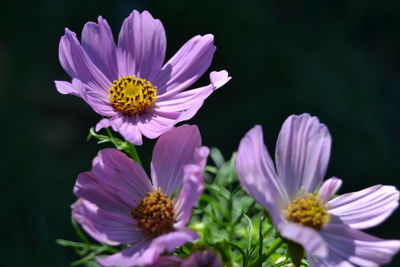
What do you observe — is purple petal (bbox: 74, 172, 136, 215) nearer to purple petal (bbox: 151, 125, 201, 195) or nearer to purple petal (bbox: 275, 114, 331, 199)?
purple petal (bbox: 151, 125, 201, 195)

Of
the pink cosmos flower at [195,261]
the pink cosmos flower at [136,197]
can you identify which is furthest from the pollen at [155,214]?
the pink cosmos flower at [195,261]

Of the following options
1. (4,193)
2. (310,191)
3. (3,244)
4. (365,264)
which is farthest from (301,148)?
(4,193)

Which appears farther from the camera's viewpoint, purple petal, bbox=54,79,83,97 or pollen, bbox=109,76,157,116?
pollen, bbox=109,76,157,116

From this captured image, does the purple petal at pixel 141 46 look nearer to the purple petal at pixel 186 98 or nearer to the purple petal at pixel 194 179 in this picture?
the purple petal at pixel 186 98

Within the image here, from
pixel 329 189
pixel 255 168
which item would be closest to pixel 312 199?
pixel 329 189

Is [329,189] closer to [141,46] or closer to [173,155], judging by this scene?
[173,155]

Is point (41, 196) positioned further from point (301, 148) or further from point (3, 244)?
point (301, 148)

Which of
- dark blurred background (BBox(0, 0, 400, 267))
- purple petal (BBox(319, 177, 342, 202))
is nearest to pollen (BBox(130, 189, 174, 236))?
purple petal (BBox(319, 177, 342, 202))
